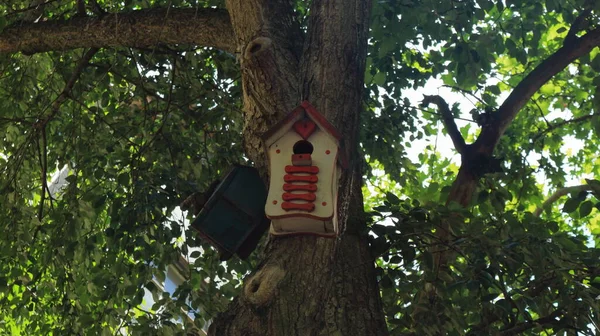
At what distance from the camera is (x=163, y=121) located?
5734 mm

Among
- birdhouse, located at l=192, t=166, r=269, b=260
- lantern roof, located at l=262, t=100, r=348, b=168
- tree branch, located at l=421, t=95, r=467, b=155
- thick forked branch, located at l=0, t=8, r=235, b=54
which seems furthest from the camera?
tree branch, located at l=421, t=95, r=467, b=155

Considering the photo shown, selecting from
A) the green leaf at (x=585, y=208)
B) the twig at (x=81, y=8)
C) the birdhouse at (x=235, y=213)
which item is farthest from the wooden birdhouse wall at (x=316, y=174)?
the twig at (x=81, y=8)

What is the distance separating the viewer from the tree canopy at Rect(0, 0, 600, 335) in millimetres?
3846

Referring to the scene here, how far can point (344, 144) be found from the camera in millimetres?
3318

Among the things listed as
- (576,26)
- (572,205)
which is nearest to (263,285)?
(572,205)

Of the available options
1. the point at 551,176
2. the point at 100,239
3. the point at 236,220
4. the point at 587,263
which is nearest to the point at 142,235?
the point at 100,239

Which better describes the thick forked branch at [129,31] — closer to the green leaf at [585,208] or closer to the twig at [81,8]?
the twig at [81,8]

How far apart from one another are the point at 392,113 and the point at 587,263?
103 inches

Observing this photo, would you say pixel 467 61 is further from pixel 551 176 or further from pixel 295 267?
pixel 295 267

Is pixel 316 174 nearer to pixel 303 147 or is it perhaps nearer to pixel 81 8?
pixel 303 147

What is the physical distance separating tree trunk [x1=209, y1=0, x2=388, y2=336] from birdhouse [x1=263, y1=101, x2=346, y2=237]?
132mm

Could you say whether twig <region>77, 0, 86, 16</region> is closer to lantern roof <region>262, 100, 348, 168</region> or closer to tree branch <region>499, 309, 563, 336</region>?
lantern roof <region>262, 100, 348, 168</region>

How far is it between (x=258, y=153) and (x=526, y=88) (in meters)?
2.12

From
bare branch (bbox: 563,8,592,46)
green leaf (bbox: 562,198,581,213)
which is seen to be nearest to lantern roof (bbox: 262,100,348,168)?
green leaf (bbox: 562,198,581,213)
